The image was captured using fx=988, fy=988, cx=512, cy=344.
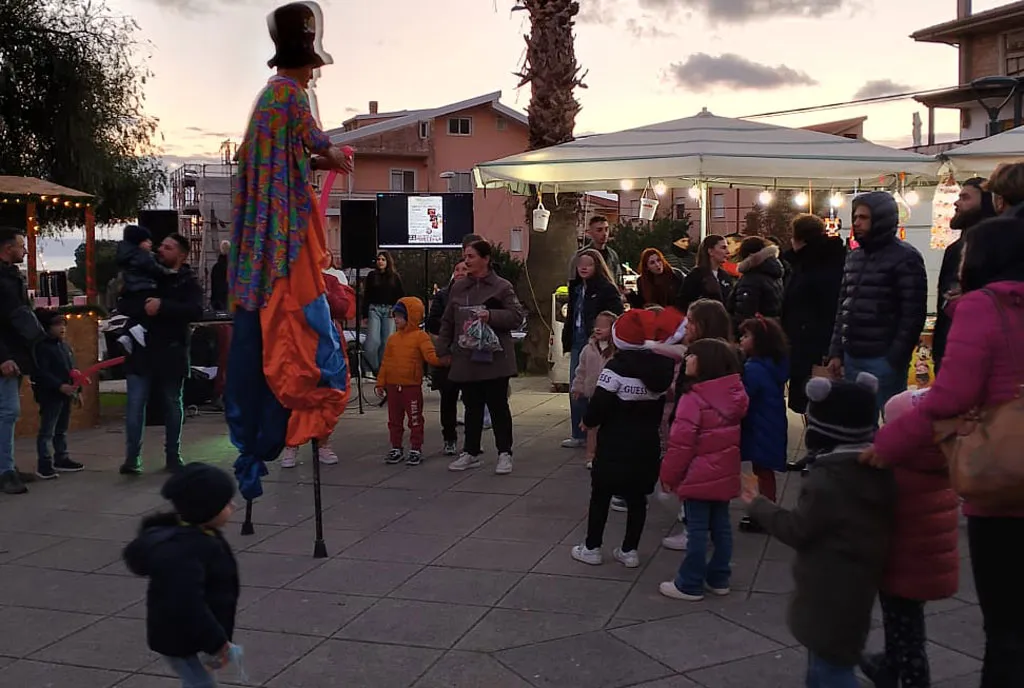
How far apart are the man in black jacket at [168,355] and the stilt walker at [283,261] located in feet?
9.25

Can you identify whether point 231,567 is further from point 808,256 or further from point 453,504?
point 808,256

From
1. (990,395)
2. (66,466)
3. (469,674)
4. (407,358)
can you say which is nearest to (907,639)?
(990,395)

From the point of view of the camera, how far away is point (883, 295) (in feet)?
19.9

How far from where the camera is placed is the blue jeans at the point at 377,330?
12.3 m

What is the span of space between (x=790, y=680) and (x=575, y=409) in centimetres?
465

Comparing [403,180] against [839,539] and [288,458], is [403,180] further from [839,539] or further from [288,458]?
[839,539]

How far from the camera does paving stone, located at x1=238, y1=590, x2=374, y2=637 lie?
4531 millimetres

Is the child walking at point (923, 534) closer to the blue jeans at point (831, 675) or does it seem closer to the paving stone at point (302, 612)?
the blue jeans at point (831, 675)

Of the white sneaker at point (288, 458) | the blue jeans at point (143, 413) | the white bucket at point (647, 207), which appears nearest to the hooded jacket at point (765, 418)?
the white sneaker at point (288, 458)

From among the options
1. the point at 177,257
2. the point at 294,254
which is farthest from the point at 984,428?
the point at 177,257

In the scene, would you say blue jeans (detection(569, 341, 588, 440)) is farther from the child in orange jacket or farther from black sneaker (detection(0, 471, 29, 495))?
black sneaker (detection(0, 471, 29, 495))

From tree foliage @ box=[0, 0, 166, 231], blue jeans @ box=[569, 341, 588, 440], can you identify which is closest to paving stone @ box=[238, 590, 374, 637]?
blue jeans @ box=[569, 341, 588, 440]

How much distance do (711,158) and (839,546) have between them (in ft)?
17.8

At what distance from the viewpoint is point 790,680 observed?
3900mm
